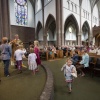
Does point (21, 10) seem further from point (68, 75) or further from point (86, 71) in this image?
point (68, 75)

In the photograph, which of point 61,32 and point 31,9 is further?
point 31,9

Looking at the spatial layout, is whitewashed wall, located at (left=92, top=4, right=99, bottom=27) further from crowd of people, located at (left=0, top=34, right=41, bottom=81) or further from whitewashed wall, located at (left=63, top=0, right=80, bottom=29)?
crowd of people, located at (left=0, top=34, right=41, bottom=81)

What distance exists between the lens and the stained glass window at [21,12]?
2562 centimetres

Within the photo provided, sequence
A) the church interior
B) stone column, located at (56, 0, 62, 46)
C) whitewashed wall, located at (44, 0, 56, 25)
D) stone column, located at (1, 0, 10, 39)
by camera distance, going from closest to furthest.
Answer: the church interior → stone column, located at (1, 0, 10, 39) → stone column, located at (56, 0, 62, 46) → whitewashed wall, located at (44, 0, 56, 25)

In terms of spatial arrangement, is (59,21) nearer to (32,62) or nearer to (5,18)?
(5,18)

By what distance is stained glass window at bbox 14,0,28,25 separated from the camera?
2562 cm

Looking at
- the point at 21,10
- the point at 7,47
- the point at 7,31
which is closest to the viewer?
the point at 7,47

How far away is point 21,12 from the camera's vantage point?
26.3 meters

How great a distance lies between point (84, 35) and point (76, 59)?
28.6 metres

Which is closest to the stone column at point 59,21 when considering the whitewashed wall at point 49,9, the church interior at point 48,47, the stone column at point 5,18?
the church interior at point 48,47

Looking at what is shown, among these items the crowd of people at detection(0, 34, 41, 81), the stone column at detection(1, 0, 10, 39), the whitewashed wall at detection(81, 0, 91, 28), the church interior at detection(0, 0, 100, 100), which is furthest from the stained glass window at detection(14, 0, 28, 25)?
the crowd of people at detection(0, 34, 41, 81)

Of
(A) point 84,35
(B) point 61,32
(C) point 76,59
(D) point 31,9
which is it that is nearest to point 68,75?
(C) point 76,59

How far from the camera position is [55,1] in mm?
21156

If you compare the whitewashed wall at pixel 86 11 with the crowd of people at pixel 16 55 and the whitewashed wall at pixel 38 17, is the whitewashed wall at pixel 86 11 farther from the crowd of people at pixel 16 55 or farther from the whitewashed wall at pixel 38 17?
the crowd of people at pixel 16 55
